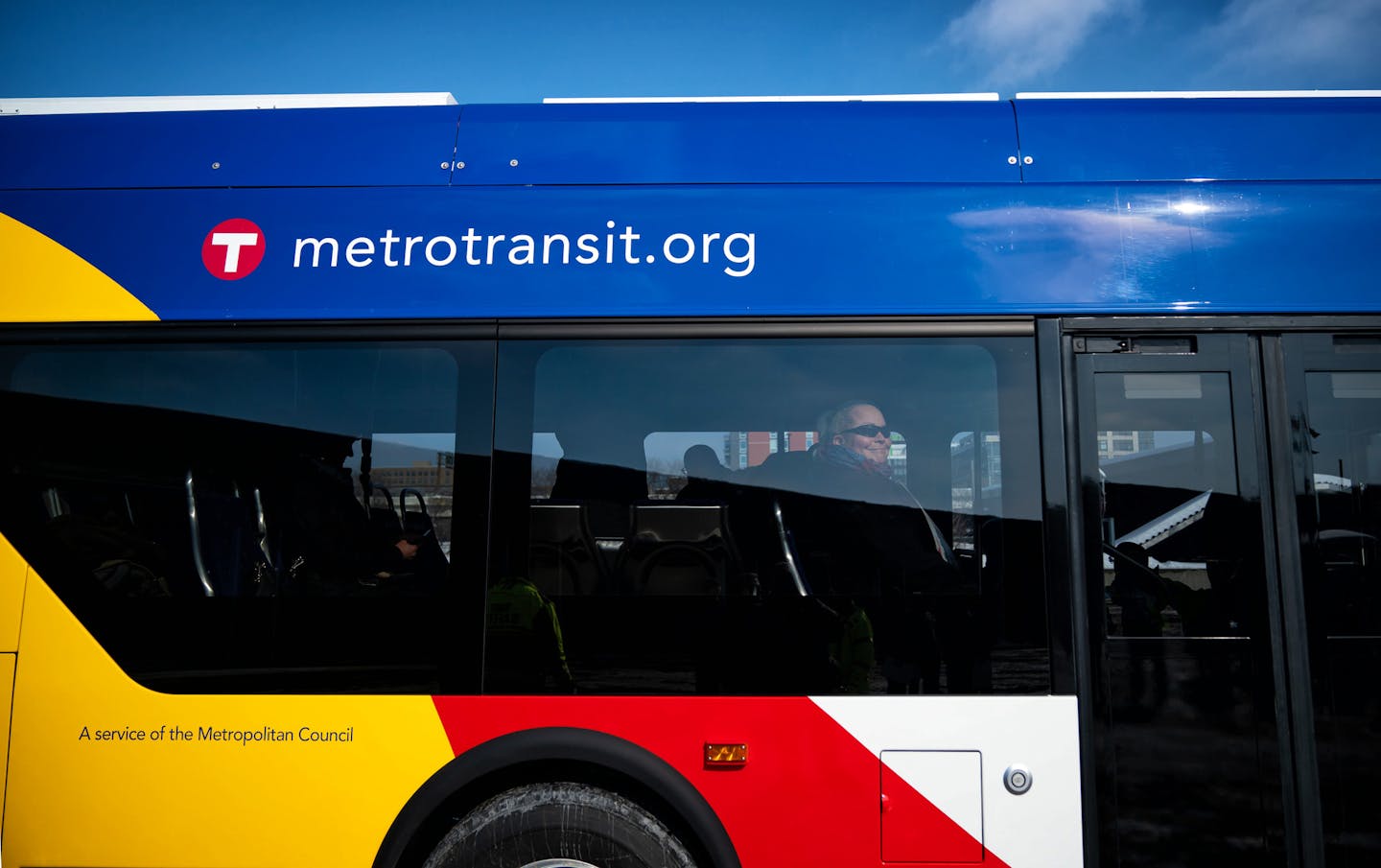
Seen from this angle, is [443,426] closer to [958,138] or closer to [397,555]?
[397,555]

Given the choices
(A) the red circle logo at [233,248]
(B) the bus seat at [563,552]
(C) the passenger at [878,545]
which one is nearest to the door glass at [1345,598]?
(C) the passenger at [878,545]

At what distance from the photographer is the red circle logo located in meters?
2.88

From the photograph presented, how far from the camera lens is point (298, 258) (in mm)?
2885

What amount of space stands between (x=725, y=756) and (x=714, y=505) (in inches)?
29.8

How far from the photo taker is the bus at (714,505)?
8.63ft

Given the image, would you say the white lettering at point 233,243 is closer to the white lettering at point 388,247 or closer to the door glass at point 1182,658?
the white lettering at point 388,247

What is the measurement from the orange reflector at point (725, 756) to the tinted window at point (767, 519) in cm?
18

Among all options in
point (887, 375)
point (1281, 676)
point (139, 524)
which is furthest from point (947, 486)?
point (139, 524)

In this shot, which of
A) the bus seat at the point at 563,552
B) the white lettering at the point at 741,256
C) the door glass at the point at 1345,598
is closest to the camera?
the door glass at the point at 1345,598

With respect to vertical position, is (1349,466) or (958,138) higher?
(958,138)

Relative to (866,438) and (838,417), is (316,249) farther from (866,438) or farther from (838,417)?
(866,438)

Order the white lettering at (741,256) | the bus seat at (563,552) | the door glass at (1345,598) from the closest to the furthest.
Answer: the door glass at (1345,598) → the bus seat at (563,552) → the white lettering at (741,256)

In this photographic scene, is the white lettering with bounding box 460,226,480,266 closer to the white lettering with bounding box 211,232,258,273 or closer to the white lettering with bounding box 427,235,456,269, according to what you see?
the white lettering with bounding box 427,235,456,269

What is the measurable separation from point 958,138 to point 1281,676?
1980mm
